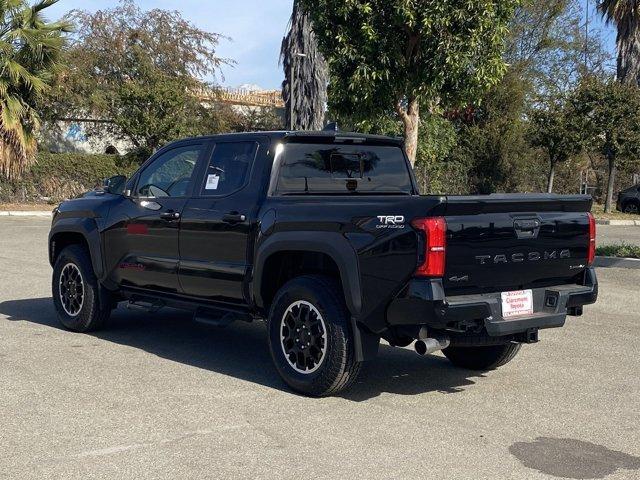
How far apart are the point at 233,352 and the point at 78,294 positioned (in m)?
1.81

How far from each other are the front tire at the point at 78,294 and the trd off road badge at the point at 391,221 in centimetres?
364

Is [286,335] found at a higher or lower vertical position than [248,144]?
lower

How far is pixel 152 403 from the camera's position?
5605 mm

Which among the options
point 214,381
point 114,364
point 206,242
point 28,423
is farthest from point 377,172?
point 28,423

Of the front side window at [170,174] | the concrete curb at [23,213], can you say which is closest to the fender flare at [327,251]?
the front side window at [170,174]

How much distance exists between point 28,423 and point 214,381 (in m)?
1.53

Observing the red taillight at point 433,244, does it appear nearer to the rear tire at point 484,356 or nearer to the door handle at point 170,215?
the rear tire at point 484,356

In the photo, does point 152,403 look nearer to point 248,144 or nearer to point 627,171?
point 248,144

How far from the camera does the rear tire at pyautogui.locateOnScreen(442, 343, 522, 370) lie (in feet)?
21.8

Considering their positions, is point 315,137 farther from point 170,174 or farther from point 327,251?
point 170,174

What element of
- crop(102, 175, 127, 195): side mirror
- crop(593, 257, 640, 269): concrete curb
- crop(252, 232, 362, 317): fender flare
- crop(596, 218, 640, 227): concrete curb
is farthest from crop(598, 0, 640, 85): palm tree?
crop(252, 232, 362, 317): fender flare

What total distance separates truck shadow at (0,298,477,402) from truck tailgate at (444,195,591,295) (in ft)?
3.71

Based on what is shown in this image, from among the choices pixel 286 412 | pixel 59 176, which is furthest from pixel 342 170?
pixel 59 176

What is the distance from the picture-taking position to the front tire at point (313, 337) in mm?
5637
